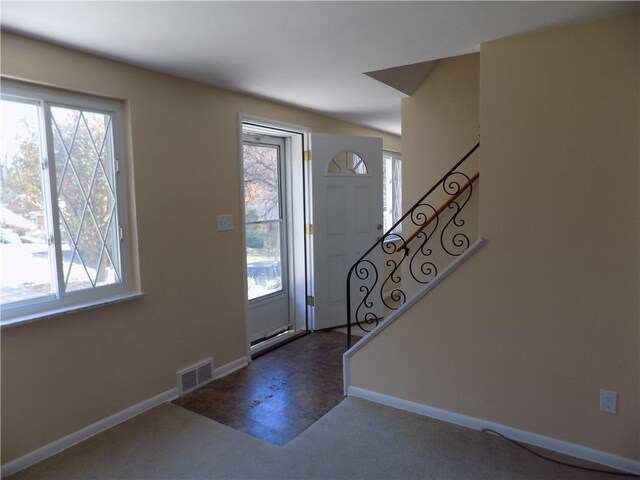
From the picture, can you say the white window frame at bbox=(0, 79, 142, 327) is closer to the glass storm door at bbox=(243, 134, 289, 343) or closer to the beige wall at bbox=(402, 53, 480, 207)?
the glass storm door at bbox=(243, 134, 289, 343)

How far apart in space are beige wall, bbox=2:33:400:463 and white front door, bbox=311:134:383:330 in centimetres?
80

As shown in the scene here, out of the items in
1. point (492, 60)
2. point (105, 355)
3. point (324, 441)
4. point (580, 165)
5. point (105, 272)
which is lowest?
point (324, 441)

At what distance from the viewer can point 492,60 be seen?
2285mm

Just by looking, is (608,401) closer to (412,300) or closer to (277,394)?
(412,300)

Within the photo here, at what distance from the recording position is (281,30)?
6.80 feet

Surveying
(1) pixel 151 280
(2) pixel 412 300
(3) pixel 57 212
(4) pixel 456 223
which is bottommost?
(2) pixel 412 300

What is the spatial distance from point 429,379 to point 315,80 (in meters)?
2.13

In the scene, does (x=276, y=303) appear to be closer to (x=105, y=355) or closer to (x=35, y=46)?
(x=105, y=355)

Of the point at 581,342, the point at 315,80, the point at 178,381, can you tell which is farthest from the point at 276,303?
the point at 581,342

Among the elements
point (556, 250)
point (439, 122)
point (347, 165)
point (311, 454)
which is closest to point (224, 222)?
point (347, 165)

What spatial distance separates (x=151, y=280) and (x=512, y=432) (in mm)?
2325

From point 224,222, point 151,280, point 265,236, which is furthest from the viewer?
point 265,236

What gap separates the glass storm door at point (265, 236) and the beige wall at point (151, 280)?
510 millimetres

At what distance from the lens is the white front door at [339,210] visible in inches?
164
